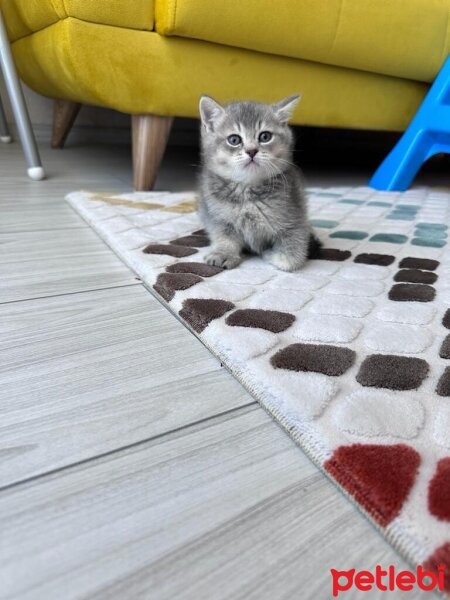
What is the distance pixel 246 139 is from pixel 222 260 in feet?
0.79

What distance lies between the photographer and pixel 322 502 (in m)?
0.40

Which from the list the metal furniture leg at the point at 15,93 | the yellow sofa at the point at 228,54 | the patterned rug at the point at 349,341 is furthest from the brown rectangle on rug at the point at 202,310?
the metal furniture leg at the point at 15,93

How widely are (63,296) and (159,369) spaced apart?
27cm

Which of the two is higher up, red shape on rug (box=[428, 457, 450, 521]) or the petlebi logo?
red shape on rug (box=[428, 457, 450, 521])

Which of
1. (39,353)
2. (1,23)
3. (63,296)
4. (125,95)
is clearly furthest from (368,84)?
(39,353)

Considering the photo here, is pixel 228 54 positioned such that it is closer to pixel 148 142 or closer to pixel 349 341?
pixel 148 142

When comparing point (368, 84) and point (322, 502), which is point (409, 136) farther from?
point (322, 502)

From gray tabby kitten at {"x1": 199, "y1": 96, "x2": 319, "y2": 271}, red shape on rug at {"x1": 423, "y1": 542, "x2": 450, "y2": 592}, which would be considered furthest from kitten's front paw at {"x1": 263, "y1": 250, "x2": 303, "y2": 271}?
red shape on rug at {"x1": 423, "y1": 542, "x2": 450, "y2": 592}

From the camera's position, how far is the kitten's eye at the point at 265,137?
3.09ft

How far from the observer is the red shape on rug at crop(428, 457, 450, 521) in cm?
37

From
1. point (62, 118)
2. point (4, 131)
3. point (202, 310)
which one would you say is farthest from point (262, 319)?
point (4, 131)

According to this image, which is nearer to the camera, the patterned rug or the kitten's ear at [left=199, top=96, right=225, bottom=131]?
the patterned rug

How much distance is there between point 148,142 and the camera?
A: 140cm

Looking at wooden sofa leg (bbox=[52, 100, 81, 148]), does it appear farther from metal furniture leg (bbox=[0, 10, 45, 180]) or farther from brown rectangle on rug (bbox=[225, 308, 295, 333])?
brown rectangle on rug (bbox=[225, 308, 295, 333])
